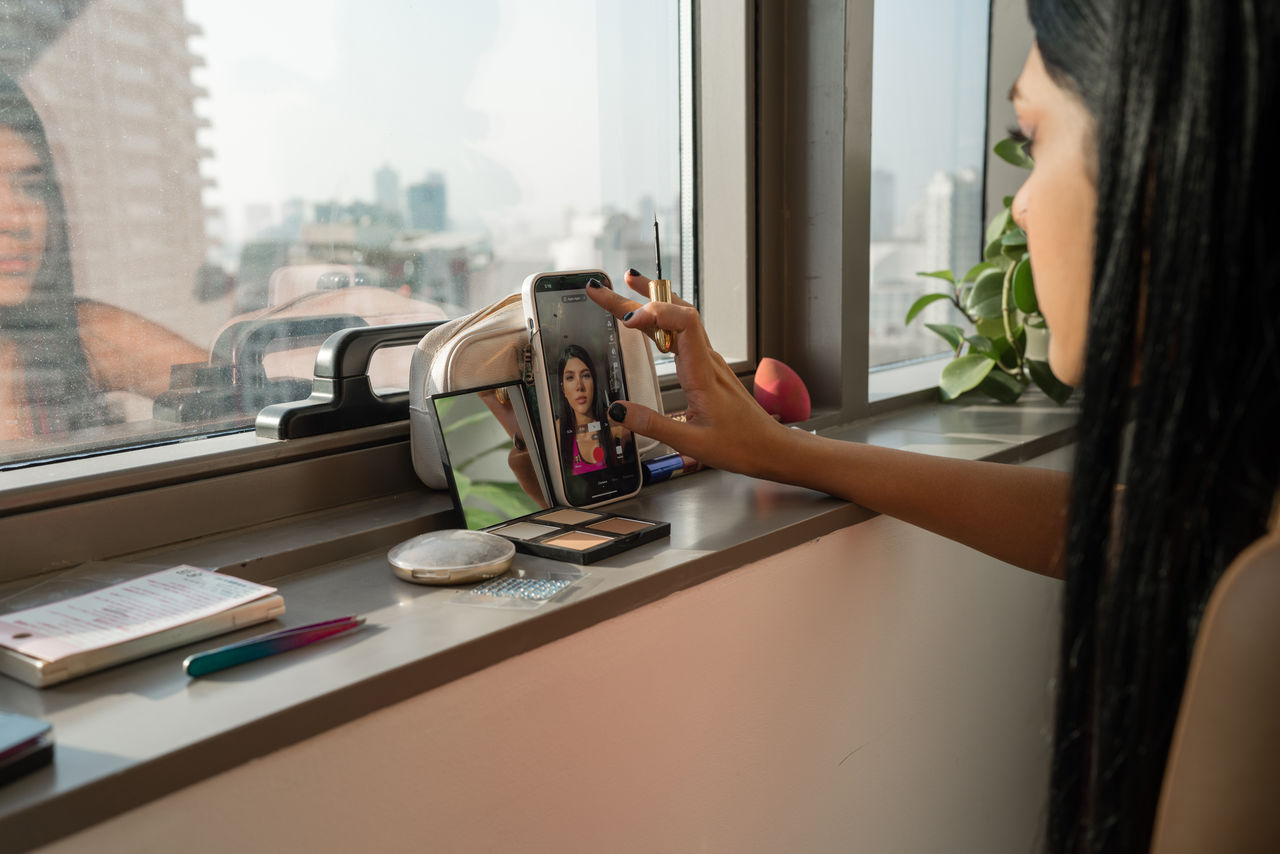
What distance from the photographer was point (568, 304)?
2.81ft

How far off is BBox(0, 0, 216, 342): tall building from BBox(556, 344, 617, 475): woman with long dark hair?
0.31 metres

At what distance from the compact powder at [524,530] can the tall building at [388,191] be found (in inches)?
13.8

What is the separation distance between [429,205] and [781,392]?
0.47m

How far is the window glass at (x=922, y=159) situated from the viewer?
1.57m

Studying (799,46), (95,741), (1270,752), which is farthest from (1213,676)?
(799,46)

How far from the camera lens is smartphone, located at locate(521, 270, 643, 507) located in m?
0.84

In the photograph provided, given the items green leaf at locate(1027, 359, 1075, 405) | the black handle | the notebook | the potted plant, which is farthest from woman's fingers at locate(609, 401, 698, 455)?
green leaf at locate(1027, 359, 1075, 405)

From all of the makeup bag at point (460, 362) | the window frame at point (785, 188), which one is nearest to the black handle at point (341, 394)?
the makeup bag at point (460, 362)

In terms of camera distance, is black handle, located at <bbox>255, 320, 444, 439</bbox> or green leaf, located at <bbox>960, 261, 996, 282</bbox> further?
green leaf, located at <bbox>960, 261, 996, 282</bbox>

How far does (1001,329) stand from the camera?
149 cm

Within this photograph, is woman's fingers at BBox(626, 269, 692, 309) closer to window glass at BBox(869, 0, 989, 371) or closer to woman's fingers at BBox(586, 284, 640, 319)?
woman's fingers at BBox(586, 284, 640, 319)

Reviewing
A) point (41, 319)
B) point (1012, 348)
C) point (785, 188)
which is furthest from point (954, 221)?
point (41, 319)

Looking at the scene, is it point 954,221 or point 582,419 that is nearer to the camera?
point 582,419

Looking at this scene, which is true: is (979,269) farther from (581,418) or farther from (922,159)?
(581,418)
